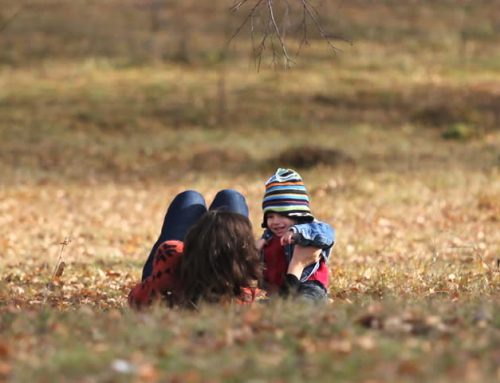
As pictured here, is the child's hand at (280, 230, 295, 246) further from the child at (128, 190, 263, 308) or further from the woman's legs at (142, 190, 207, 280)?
the woman's legs at (142, 190, 207, 280)

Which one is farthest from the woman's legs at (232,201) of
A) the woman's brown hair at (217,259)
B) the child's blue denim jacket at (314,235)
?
the woman's brown hair at (217,259)

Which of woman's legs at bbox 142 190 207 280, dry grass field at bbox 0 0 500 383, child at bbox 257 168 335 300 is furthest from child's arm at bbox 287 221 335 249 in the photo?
woman's legs at bbox 142 190 207 280

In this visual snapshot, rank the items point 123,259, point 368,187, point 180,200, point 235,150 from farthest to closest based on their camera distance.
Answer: point 235,150, point 368,187, point 123,259, point 180,200

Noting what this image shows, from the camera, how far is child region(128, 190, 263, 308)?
19.8 feet

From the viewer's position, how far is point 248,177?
21.5 m

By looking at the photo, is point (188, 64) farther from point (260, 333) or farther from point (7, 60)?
point (260, 333)

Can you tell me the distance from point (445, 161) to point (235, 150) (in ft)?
16.2

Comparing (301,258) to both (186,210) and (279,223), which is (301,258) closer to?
(279,223)

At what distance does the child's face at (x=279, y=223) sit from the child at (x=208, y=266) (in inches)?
24.9

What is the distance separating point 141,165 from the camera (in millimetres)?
23781

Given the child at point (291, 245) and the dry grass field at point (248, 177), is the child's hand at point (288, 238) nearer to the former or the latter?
the child at point (291, 245)

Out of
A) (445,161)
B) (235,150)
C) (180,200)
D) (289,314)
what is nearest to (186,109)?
(235,150)

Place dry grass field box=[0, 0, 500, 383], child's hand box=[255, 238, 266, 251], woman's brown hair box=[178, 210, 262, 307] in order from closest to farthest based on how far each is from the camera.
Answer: dry grass field box=[0, 0, 500, 383] < woman's brown hair box=[178, 210, 262, 307] < child's hand box=[255, 238, 266, 251]

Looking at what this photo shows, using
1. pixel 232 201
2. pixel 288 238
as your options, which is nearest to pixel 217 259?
pixel 288 238
